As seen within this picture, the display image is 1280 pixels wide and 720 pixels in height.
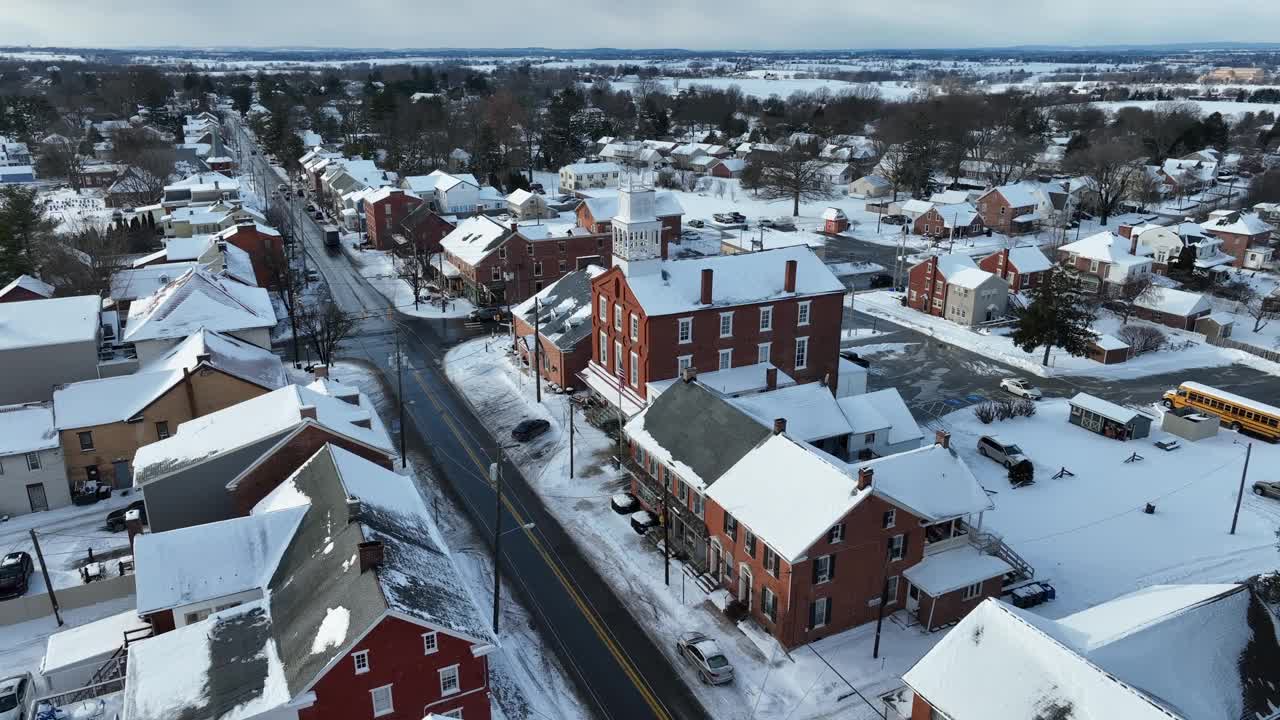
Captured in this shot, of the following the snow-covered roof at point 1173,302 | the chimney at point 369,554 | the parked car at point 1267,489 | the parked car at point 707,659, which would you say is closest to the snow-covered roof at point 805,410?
the parked car at point 707,659

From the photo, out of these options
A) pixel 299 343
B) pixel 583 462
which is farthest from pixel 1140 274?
pixel 299 343

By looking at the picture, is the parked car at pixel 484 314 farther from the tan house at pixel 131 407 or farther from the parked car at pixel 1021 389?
the parked car at pixel 1021 389

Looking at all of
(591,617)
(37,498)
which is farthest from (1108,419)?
(37,498)

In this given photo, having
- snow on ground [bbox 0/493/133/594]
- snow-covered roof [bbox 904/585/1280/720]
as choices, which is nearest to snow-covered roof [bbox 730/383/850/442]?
snow-covered roof [bbox 904/585/1280/720]

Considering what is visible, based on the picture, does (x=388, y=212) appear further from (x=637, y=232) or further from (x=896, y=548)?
(x=896, y=548)

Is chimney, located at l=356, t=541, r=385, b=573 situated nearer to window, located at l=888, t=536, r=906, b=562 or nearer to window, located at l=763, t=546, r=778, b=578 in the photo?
window, located at l=763, t=546, r=778, b=578

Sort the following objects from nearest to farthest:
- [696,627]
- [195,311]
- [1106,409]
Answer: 1. [696,627]
2. [1106,409]
3. [195,311]

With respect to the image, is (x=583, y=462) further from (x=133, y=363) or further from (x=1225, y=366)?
(x=1225, y=366)
